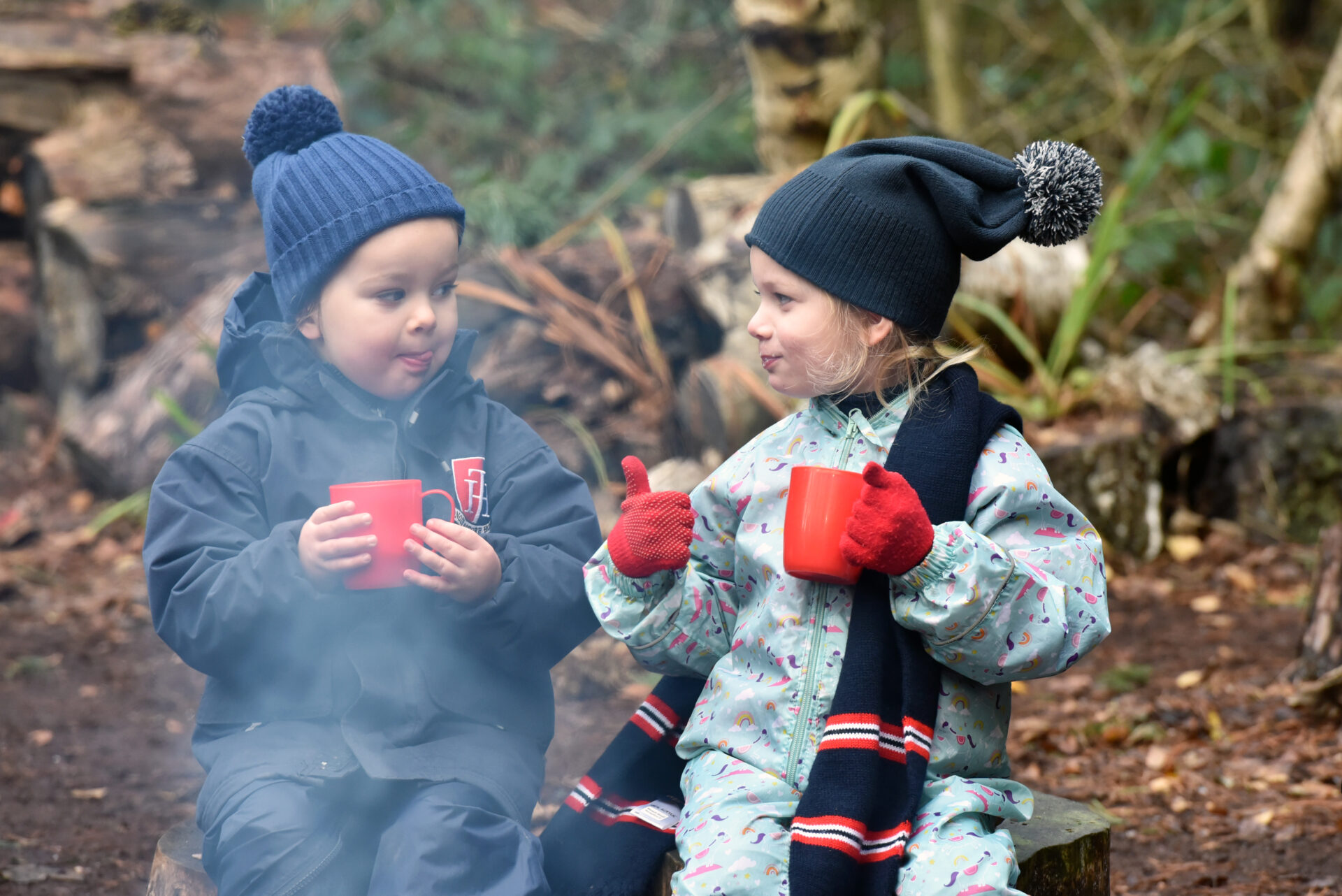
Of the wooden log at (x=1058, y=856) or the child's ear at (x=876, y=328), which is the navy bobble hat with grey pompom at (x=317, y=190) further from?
the wooden log at (x=1058, y=856)

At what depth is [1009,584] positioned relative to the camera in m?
1.73

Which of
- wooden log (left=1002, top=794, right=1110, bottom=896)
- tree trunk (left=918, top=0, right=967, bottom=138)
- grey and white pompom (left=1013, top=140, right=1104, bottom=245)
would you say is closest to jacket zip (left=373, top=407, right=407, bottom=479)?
grey and white pompom (left=1013, top=140, right=1104, bottom=245)

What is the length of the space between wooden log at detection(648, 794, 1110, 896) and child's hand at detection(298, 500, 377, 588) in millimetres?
734

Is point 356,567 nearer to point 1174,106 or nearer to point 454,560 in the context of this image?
point 454,560

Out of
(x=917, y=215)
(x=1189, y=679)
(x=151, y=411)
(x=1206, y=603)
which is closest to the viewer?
(x=917, y=215)

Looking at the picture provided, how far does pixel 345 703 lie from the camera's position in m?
2.04

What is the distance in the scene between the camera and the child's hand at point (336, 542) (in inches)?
72.4

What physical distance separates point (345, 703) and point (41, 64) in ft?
19.5

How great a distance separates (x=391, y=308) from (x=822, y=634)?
0.95m

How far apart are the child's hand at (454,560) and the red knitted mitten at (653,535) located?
232 mm

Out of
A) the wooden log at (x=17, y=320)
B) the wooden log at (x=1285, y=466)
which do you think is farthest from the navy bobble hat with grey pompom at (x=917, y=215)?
the wooden log at (x=17, y=320)

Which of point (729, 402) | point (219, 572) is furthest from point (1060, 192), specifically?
point (729, 402)

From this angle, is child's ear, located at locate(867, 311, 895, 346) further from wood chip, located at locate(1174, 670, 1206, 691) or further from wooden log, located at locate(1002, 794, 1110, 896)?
wood chip, located at locate(1174, 670, 1206, 691)

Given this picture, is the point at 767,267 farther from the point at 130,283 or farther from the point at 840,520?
the point at 130,283
